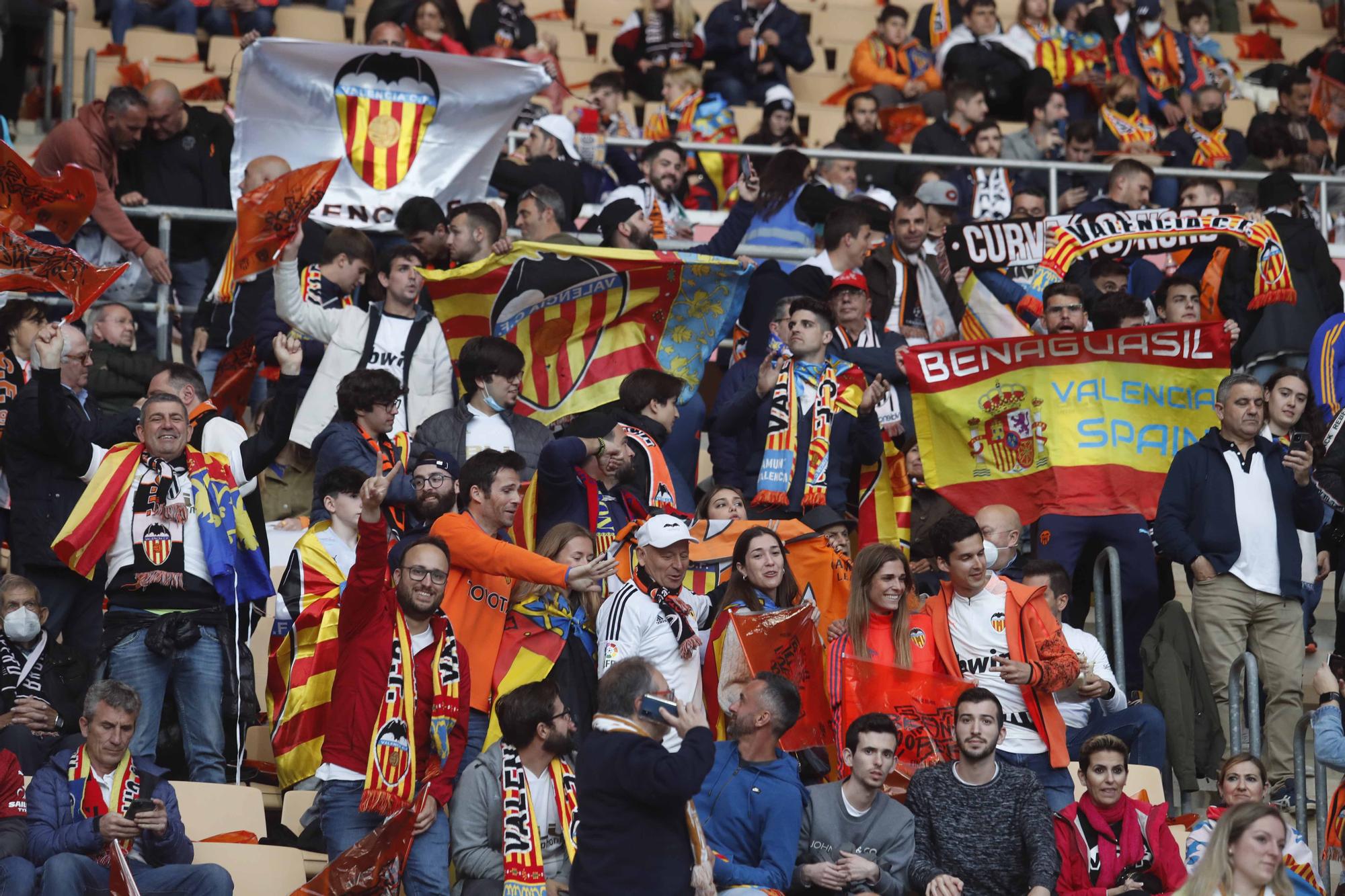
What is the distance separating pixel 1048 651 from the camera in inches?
349

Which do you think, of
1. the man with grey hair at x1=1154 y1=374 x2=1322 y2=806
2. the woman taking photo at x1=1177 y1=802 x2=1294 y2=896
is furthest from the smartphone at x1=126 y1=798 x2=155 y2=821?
the man with grey hair at x1=1154 y1=374 x2=1322 y2=806

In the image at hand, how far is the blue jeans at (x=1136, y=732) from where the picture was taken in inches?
374

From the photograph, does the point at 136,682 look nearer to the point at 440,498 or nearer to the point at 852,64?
the point at 440,498

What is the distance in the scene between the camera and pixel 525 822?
807cm

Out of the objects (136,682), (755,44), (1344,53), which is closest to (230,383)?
(136,682)

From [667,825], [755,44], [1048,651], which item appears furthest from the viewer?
[755,44]

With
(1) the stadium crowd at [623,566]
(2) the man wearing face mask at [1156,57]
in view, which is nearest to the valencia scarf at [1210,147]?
(2) the man wearing face mask at [1156,57]

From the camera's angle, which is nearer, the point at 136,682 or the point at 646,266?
the point at 136,682

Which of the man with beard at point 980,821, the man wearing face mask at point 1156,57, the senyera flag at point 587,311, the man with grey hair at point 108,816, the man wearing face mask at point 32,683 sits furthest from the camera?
the man wearing face mask at point 1156,57

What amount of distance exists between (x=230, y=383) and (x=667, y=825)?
531 cm

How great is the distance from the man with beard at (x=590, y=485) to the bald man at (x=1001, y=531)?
1.61 m

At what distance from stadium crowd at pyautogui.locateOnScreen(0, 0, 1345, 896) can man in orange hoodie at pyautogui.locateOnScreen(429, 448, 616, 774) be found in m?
0.02

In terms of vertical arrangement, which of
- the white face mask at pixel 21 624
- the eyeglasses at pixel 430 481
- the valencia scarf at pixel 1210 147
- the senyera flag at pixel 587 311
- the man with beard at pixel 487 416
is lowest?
the white face mask at pixel 21 624

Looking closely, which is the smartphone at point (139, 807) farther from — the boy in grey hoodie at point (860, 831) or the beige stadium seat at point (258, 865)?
the boy in grey hoodie at point (860, 831)
